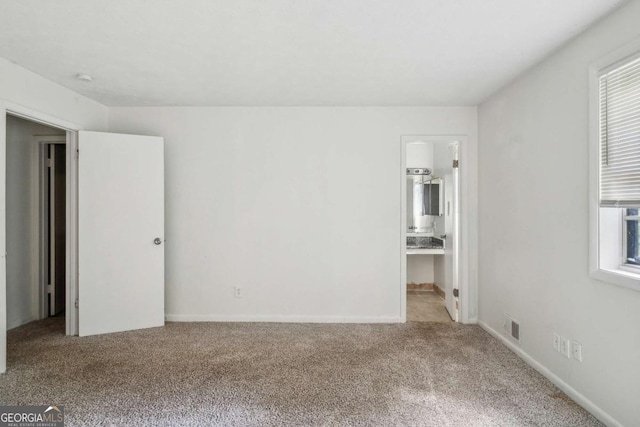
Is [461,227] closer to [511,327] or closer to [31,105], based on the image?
[511,327]

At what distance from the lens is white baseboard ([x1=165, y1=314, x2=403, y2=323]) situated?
12.3 feet

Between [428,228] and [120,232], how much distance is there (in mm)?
4034

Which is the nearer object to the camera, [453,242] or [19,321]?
[19,321]

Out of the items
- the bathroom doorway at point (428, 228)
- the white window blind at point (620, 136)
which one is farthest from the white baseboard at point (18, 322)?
the white window blind at point (620, 136)

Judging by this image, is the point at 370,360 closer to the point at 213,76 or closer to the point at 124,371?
the point at 124,371

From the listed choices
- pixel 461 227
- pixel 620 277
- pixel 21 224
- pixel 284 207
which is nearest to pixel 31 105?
pixel 21 224

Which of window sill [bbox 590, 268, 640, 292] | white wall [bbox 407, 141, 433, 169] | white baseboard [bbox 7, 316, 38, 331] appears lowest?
white baseboard [bbox 7, 316, 38, 331]

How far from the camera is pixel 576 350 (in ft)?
7.20

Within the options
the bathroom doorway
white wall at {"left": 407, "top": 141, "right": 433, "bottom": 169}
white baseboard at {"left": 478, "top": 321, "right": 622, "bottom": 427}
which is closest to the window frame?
white baseboard at {"left": 478, "top": 321, "right": 622, "bottom": 427}

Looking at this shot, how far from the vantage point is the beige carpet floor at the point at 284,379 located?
203 cm

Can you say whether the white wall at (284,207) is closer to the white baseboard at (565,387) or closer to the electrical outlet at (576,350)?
the white baseboard at (565,387)

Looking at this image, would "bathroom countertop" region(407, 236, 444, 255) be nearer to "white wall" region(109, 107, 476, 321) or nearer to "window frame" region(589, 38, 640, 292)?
"white wall" region(109, 107, 476, 321)

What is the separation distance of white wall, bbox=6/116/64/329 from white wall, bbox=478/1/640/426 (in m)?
4.68

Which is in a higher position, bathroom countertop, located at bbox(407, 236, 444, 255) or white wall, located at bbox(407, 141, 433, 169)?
white wall, located at bbox(407, 141, 433, 169)
